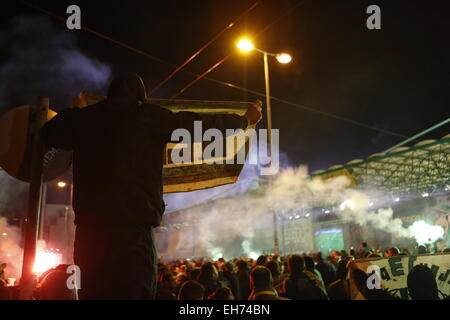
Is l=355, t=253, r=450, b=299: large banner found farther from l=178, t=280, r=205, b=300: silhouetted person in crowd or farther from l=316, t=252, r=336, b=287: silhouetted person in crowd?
l=316, t=252, r=336, b=287: silhouetted person in crowd

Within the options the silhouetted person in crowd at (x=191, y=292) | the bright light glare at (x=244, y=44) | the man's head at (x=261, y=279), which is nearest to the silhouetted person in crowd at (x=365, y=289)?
the man's head at (x=261, y=279)

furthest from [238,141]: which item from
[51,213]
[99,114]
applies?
[51,213]

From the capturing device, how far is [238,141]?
A: 327 centimetres

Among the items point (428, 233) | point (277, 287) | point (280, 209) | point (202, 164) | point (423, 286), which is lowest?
point (277, 287)

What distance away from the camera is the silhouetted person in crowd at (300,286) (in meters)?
5.05

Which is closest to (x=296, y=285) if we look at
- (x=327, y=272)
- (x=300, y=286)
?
(x=300, y=286)

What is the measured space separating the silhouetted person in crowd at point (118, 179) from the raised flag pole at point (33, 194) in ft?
0.26

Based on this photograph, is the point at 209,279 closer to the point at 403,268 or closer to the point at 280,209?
the point at 403,268

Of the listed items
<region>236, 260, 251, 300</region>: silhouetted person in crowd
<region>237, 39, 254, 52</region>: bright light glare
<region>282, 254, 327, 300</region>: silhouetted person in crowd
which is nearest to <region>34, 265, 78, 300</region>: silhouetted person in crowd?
<region>282, 254, 327, 300</region>: silhouetted person in crowd

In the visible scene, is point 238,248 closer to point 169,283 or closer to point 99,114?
point 169,283

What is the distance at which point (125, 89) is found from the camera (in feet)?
7.24

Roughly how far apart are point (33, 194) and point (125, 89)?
792 mm

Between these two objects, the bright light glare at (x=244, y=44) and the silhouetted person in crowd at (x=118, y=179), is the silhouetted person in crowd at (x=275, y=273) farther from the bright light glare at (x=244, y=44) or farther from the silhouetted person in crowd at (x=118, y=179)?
the bright light glare at (x=244, y=44)
